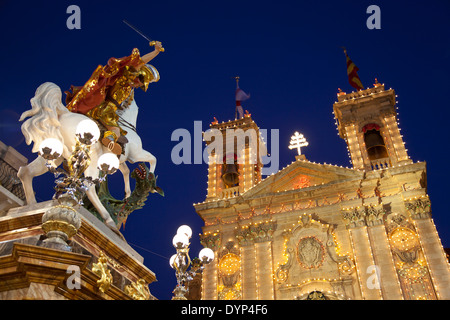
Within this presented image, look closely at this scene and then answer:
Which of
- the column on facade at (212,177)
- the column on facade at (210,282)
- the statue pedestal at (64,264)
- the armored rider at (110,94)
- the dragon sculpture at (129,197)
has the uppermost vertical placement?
the column on facade at (212,177)

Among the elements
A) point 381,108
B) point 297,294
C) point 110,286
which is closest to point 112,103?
point 110,286

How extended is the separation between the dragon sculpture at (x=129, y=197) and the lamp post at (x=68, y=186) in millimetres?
2287

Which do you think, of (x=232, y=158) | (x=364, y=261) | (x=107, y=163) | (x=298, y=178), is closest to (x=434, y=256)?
(x=364, y=261)

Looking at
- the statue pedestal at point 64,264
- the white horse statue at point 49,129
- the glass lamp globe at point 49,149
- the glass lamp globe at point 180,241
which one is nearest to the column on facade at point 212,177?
the glass lamp globe at point 180,241

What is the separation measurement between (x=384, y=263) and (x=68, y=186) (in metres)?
17.3

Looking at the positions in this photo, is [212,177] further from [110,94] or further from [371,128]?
[110,94]

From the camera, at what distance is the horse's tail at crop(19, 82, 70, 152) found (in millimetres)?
7215

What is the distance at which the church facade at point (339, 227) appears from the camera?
63.2 feet

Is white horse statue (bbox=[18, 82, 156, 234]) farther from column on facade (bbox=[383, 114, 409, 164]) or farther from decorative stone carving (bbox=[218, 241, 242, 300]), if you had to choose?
column on facade (bbox=[383, 114, 409, 164])

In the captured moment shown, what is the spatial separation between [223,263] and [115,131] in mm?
15490

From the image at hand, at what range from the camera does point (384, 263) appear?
19531 mm

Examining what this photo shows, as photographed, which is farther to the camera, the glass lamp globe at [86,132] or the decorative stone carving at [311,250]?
the decorative stone carving at [311,250]

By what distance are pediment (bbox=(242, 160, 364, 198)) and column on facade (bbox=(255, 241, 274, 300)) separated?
10.7 ft

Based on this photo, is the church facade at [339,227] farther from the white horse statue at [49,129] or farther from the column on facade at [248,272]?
the white horse statue at [49,129]
